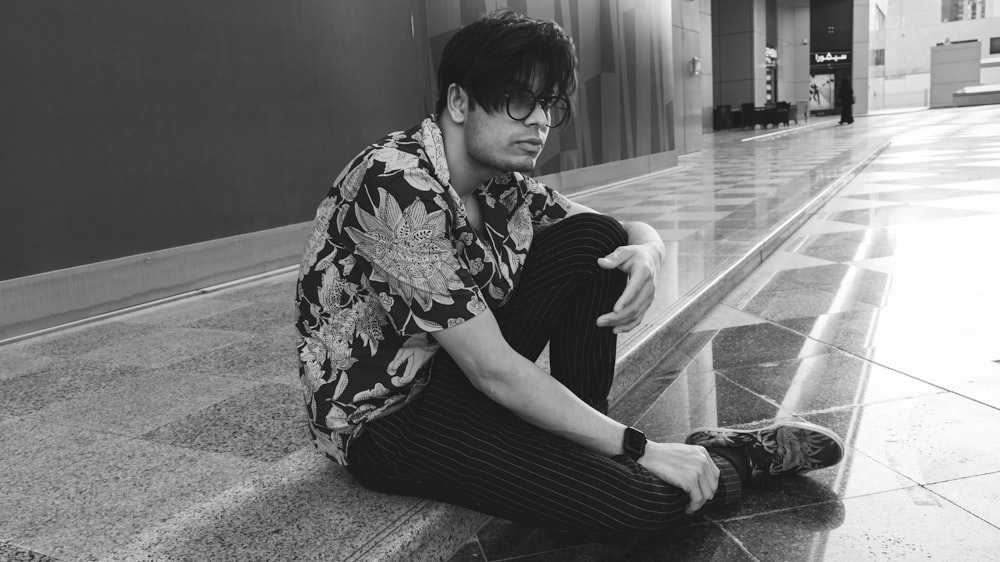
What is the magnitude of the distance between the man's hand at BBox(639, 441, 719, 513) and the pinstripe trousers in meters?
0.02

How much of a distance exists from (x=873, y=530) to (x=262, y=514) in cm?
138

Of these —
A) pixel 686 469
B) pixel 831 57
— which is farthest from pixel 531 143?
pixel 831 57

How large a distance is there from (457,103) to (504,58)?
152mm

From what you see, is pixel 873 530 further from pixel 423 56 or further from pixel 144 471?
pixel 423 56

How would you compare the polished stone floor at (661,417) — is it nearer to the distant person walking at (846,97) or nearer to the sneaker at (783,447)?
the sneaker at (783,447)

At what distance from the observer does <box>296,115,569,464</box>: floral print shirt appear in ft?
4.78

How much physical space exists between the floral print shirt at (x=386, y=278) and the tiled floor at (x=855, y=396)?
494mm

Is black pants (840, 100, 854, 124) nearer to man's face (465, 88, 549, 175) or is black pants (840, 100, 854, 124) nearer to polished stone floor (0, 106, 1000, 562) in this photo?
polished stone floor (0, 106, 1000, 562)

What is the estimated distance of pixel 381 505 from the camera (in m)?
1.73

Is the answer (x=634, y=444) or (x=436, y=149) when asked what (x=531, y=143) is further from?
(x=634, y=444)

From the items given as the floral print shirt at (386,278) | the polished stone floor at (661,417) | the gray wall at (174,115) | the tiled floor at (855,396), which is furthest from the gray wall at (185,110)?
the floral print shirt at (386,278)

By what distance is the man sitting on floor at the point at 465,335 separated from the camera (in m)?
1.47

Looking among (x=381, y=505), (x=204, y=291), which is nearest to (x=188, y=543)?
(x=381, y=505)

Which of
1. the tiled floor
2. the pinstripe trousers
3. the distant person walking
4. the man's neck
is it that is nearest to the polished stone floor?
the tiled floor
